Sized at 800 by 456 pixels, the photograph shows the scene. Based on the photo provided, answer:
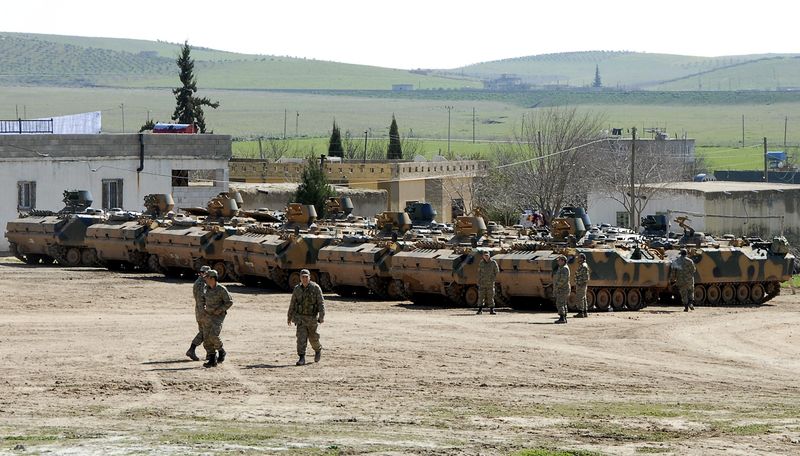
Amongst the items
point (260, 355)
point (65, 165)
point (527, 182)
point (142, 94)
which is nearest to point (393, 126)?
point (527, 182)

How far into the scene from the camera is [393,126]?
276 ft

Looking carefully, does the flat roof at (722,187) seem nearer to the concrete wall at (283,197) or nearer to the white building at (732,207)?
the white building at (732,207)

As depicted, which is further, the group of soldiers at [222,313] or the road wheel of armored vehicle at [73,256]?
the road wheel of armored vehicle at [73,256]

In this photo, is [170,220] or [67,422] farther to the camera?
[170,220]

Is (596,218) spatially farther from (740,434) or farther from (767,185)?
(740,434)

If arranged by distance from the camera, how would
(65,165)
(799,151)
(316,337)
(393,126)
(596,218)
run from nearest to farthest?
(316,337)
(65,165)
(596,218)
(393,126)
(799,151)

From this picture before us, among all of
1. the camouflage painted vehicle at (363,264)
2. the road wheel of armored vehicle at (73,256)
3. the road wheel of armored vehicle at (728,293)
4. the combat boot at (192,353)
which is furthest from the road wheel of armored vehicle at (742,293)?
the combat boot at (192,353)

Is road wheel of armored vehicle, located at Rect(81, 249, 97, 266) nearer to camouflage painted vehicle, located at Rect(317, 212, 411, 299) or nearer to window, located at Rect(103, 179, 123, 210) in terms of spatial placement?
window, located at Rect(103, 179, 123, 210)

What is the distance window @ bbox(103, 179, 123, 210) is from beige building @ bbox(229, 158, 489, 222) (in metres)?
12.8

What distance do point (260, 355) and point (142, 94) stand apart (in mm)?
168042

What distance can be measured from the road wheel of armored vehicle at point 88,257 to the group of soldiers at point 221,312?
21.4 meters

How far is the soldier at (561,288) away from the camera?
27609mm

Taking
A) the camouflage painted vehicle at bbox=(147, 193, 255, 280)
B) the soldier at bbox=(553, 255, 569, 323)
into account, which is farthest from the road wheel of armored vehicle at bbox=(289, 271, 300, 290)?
the soldier at bbox=(553, 255, 569, 323)

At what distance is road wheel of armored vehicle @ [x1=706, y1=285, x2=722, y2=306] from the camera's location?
Result: 113ft
